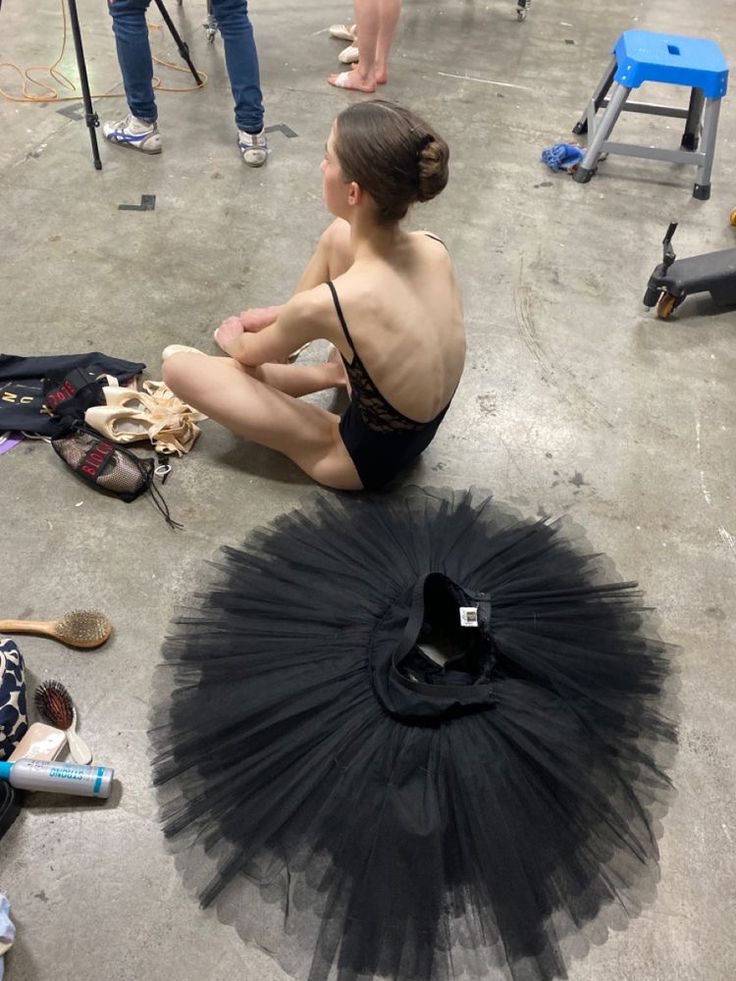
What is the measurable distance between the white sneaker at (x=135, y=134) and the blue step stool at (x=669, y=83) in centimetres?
162

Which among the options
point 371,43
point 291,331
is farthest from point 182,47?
point 291,331

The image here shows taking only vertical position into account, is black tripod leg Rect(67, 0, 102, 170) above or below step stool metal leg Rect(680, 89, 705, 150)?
above

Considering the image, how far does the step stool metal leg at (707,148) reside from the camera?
8.45 ft

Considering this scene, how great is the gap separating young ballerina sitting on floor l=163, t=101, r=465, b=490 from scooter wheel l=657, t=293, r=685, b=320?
39.7 inches

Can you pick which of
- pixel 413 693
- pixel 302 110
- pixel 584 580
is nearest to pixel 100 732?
pixel 413 693

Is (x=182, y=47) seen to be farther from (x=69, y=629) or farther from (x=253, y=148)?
(x=69, y=629)

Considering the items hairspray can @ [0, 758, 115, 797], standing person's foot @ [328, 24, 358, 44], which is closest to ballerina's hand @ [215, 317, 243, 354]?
hairspray can @ [0, 758, 115, 797]

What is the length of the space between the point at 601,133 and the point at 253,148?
1.30 meters

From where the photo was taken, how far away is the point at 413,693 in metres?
1.15

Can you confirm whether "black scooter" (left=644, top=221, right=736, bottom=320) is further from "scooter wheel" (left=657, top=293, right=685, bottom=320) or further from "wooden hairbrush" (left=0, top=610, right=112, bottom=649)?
"wooden hairbrush" (left=0, top=610, right=112, bottom=649)

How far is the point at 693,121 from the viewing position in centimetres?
288

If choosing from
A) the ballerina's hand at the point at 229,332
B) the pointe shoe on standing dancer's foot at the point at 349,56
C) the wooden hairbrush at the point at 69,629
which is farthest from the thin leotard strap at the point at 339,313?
the pointe shoe on standing dancer's foot at the point at 349,56

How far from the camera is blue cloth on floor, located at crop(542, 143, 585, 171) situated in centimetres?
277

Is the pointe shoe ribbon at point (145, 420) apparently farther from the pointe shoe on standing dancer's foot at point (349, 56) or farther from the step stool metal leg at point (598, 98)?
the pointe shoe on standing dancer's foot at point (349, 56)
